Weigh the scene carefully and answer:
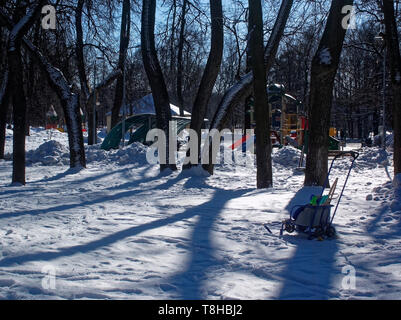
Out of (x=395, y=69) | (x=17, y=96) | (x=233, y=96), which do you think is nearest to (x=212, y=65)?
(x=233, y=96)

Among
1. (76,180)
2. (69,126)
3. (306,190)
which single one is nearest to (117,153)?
(69,126)

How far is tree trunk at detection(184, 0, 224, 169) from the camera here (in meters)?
12.6

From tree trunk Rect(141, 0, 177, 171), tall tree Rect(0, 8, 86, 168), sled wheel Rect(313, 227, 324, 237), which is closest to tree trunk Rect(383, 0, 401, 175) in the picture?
sled wheel Rect(313, 227, 324, 237)

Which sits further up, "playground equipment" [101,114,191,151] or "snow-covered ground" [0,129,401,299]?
"playground equipment" [101,114,191,151]

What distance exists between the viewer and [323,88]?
380 inches

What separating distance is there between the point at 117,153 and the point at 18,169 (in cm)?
726

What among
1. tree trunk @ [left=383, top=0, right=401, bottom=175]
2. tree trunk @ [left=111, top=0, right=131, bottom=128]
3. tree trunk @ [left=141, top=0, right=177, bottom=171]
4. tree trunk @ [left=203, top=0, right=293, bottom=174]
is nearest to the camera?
tree trunk @ [left=383, top=0, right=401, bottom=175]

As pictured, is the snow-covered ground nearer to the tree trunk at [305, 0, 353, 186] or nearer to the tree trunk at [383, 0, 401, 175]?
the tree trunk at [305, 0, 353, 186]

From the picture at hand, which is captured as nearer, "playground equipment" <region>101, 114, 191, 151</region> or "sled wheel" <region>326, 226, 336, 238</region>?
"sled wheel" <region>326, 226, 336, 238</region>

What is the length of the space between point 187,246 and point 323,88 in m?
5.70

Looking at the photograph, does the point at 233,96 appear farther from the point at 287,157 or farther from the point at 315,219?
the point at 315,219

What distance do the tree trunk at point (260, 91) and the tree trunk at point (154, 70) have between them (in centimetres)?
370

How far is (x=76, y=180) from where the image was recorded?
1220 cm

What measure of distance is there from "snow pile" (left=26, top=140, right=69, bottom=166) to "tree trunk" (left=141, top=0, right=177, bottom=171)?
203 inches
